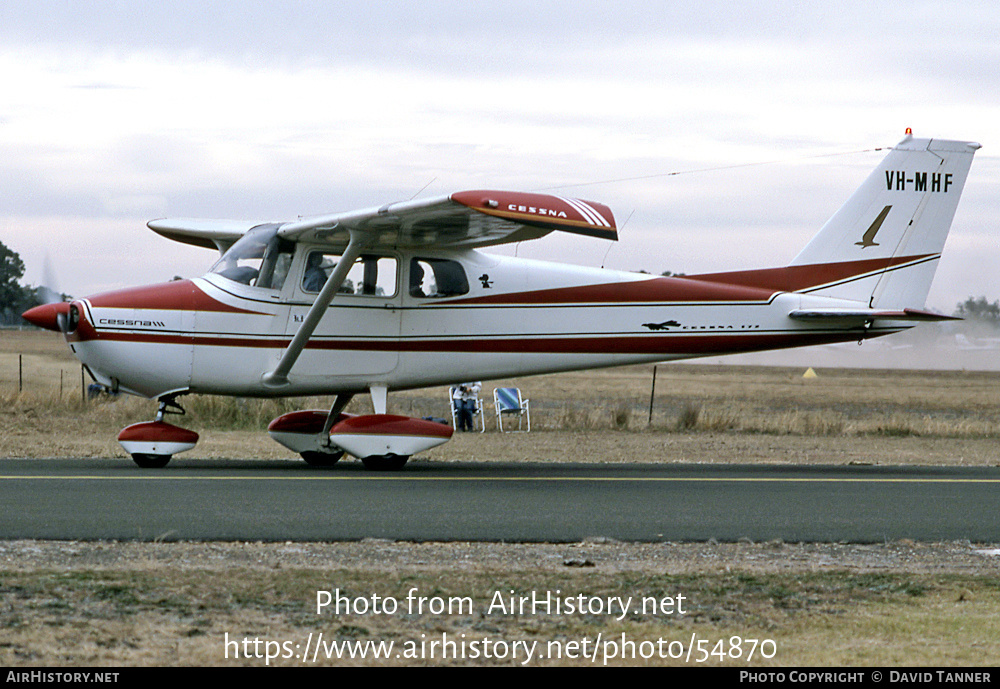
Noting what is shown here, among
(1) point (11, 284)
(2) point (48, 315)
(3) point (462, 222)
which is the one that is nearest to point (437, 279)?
(3) point (462, 222)

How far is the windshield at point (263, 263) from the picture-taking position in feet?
43.9

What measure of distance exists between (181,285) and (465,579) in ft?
24.6

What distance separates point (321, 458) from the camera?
14438 mm

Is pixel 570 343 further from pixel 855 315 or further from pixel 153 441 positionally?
pixel 153 441

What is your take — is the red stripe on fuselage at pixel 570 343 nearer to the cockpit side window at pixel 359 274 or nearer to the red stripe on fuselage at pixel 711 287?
the red stripe on fuselage at pixel 711 287

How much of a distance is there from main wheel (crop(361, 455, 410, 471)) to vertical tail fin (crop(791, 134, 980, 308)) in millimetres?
5972

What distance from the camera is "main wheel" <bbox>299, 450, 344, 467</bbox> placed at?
14422 millimetres

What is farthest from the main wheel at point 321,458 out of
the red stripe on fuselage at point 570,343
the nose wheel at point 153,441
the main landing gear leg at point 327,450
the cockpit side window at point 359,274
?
the cockpit side window at point 359,274

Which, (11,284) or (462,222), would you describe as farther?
(11,284)

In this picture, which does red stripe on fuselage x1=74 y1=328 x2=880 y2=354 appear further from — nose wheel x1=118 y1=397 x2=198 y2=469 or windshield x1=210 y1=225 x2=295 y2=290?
nose wheel x1=118 y1=397 x2=198 y2=469

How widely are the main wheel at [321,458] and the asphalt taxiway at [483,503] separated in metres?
0.33

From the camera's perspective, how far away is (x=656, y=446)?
742 inches

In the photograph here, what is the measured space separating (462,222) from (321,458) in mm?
3785
